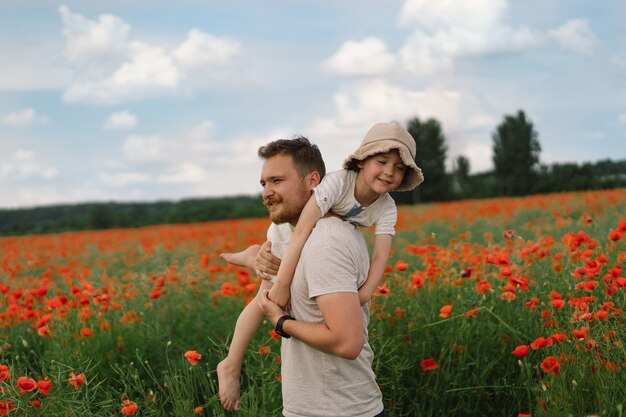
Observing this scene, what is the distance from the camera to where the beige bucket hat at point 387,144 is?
245cm

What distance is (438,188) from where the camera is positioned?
4647cm

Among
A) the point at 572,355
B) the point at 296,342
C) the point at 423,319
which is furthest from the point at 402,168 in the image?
the point at 423,319

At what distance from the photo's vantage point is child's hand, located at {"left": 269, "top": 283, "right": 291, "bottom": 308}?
233 centimetres

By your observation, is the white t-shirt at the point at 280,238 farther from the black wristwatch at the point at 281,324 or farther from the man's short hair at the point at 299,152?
the black wristwatch at the point at 281,324

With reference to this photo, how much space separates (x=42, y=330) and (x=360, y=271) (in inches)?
111

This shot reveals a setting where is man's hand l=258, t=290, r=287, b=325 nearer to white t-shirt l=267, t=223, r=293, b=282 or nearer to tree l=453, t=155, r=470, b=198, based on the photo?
white t-shirt l=267, t=223, r=293, b=282

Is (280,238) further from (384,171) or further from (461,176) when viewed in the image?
(461,176)

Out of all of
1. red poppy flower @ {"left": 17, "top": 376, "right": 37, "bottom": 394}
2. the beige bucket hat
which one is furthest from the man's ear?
red poppy flower @ {"left": 17, "top": 376, "right": 37, "bottom": 394}

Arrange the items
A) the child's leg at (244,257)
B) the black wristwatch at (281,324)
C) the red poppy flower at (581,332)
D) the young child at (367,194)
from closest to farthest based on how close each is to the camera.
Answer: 1. the black wristwatch at (281,324)
2. the young child at (367,194)
3. the red poppy flower at (581,332)
4. the child's leg at (244,257)

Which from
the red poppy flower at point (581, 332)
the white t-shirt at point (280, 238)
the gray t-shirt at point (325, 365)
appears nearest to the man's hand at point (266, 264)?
the white t-shirt at point (280, 238)

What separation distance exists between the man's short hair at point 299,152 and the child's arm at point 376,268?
0.39 meters

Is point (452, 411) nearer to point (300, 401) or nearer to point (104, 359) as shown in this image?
point (300, 401)

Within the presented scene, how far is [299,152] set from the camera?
7.98 ft

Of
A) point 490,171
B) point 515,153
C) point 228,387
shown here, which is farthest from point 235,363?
point 490,171
